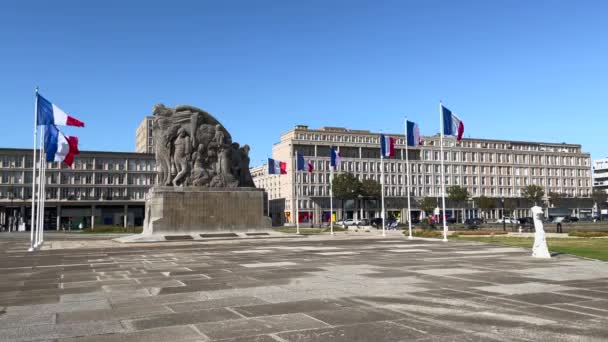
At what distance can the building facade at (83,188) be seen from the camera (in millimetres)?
108500

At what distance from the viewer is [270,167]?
61281 millimetres

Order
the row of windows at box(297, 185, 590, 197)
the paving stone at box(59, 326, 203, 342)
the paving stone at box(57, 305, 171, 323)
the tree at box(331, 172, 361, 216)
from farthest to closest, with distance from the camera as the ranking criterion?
the row of windows at box(297, 185, 590, 197) < the tree at box(331, 172, 361, 216) < the paving stone at box(57, 305, 171, 323) < the paving stone at box(59, 326, 203, 342)

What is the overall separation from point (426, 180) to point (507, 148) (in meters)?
29.2

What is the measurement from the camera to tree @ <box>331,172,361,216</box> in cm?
10900

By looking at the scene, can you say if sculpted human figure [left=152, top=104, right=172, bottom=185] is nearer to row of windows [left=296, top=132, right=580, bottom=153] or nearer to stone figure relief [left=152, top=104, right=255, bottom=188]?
stone figure relief [left=152, top=104, right=255, bottom=188]

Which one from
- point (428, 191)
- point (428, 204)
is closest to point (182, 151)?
point (428, 204)

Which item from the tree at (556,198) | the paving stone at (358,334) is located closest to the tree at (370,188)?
the tree at (556,198)

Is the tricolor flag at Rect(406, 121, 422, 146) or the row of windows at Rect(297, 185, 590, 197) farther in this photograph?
the row of windows at Rect(297, 185, 590, 197)

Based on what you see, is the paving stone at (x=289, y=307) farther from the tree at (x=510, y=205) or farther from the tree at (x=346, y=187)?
the tree at (x=510, y=205)

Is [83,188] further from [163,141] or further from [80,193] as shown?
[163,141]

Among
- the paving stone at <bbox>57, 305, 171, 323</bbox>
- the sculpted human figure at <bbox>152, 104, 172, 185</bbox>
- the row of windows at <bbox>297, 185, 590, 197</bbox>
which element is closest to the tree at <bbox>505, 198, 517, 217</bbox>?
the row of windows at <bbox>297, 185, 590, 197</bbox>

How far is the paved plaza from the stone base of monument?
86.8 ft

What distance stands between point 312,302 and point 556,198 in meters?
137

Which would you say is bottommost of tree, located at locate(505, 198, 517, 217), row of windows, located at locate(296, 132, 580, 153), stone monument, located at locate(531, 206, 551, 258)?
stone monument, located at locate(531, 206, 551, 258)
